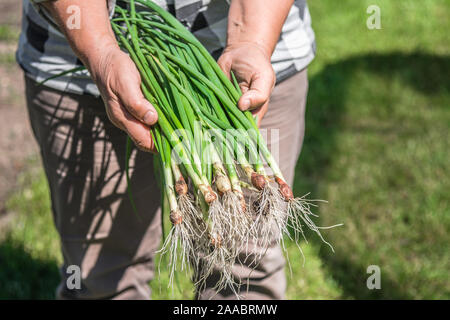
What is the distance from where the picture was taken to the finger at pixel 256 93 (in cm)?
123

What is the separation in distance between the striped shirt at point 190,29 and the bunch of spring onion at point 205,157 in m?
0.11

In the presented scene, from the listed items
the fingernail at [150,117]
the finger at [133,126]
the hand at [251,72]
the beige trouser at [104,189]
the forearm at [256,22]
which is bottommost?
the beige trouser at [104,189]

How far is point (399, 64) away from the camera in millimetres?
4344

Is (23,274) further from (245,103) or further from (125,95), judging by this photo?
(245,103)

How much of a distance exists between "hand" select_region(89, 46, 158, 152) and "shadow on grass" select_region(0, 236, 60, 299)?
135 centimetres

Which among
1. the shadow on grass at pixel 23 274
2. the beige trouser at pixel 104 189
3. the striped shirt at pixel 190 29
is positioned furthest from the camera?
the shadow on grass at pixel 23 274

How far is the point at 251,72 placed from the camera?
1.30 meters

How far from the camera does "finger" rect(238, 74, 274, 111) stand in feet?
4.05

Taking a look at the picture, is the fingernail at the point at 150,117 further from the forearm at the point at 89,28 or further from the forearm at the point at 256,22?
the forearm at the point at 256,22

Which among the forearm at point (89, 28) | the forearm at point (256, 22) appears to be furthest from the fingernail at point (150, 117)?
the forearm at point (256, 22)

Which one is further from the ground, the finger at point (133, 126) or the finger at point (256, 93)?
the finger at point (256, 93)

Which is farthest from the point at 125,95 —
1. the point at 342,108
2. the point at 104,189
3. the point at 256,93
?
the point at 342,108
